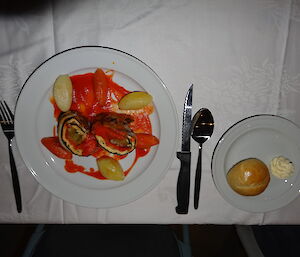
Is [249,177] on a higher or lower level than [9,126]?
lower

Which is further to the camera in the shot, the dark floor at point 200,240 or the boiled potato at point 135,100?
the dark floor at point 200,240

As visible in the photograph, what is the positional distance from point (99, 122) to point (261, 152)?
19.3 inches

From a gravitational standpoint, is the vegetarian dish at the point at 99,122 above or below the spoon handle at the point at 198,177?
above

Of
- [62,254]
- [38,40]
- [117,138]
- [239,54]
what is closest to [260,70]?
[239,54]

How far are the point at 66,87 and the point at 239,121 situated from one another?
502 millimetres

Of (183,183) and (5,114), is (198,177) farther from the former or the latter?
(5,114)

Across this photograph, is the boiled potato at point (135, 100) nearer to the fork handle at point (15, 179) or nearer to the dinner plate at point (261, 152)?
the dinner plate at point (261, 152)

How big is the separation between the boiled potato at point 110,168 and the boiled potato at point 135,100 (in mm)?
165

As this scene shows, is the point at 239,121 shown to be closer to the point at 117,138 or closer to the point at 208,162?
the point at 208,162

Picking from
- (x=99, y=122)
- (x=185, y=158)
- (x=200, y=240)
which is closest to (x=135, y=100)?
(x=99, y=122)

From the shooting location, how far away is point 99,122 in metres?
0.86

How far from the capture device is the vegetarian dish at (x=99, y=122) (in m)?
0.85

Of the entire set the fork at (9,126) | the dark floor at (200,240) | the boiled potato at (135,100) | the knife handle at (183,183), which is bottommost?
the dark floor at (200,240)

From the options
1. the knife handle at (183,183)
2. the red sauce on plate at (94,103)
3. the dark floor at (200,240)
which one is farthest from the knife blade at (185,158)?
the dark floor at (200,240)
